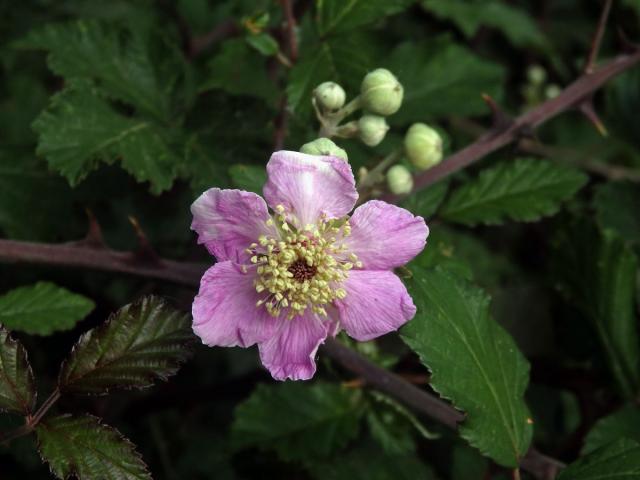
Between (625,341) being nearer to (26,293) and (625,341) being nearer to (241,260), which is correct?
(241,260)

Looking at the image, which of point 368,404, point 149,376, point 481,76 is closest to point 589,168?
point 481,76

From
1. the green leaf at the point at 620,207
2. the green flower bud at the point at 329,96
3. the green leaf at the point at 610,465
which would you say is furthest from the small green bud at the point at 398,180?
the green leaf at the point at 620,207

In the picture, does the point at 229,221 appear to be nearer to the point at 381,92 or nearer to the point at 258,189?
the point at 258,189

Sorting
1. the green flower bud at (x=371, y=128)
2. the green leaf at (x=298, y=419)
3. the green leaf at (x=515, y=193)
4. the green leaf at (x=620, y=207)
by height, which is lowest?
the green leaf at (x=298, y=419)

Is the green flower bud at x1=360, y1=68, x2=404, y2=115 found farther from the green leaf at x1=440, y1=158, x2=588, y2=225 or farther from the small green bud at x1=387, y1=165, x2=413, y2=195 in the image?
the green leaf at x1=440, y1=158, x2=588, y2=225

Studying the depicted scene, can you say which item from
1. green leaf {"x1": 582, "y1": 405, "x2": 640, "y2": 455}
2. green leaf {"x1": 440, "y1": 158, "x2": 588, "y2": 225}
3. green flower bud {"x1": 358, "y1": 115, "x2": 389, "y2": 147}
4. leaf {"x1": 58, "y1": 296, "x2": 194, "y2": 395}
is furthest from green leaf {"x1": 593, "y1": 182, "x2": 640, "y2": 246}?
leaf {"x1": 58, "y1": 296, "x2": 194, "y2": 395}

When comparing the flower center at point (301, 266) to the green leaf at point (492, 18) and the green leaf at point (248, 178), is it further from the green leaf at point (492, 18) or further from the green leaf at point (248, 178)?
the green leaf at point (492, 18)

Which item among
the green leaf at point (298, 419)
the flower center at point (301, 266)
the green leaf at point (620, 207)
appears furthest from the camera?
the green leaf at point (620, 207)
